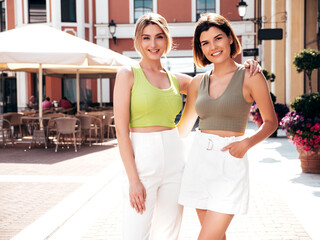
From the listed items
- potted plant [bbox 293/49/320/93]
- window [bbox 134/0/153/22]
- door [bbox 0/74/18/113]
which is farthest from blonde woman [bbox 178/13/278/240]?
door [bbox 0/74/18/113]

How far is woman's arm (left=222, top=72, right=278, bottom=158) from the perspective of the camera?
7.97ft

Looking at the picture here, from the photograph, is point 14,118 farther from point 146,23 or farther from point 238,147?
point 238,147

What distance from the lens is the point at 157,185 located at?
2500mm

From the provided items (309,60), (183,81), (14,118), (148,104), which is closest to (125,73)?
(148,104)

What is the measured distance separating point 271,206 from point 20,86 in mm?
20036

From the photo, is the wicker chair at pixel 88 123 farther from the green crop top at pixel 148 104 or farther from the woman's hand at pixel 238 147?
the woman's hand at pixel 238 147

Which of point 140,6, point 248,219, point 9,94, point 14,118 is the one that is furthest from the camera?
point 9,94

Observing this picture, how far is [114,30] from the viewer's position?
22.0m

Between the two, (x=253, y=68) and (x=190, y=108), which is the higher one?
(x=253, y=68)

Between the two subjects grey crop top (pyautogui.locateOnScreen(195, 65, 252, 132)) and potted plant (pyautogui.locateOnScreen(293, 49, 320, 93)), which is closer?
grey crop top (pyautogui.locateOnScreen(195, 65, 252, 132))

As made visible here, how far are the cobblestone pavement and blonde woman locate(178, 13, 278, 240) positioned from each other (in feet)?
5.30

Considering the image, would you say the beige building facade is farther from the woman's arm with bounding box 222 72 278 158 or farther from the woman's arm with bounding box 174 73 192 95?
the woman's arm with bounding box 222 72 278 158

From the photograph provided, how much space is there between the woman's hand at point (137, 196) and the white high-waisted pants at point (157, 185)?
0.03 meters

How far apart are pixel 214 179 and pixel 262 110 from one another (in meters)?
0.50
